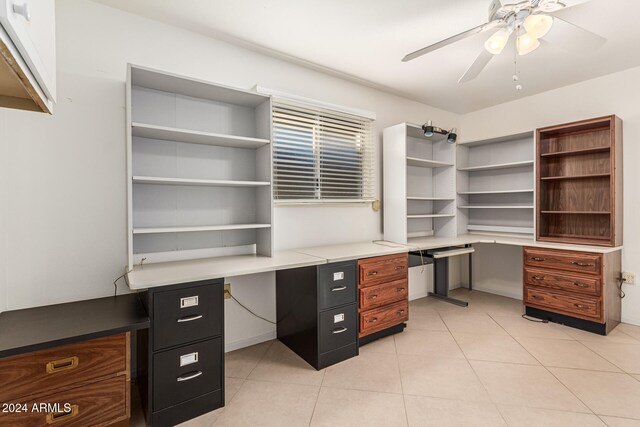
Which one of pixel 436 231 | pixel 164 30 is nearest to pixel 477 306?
pixel 436 231

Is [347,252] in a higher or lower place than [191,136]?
lower

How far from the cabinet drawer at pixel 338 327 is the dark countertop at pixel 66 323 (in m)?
1.22

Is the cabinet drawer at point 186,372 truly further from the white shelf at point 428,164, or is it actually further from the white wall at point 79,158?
the white shelf at point 428,164

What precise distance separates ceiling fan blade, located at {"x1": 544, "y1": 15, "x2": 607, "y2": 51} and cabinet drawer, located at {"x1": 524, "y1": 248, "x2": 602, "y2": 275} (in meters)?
1.87

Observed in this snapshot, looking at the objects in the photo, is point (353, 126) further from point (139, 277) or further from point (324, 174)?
point (139, 277)

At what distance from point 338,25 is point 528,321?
11.1 feet

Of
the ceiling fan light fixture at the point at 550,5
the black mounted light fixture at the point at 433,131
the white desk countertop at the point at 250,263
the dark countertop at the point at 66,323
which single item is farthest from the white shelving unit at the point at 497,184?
the dark countertop at the point at 66,323

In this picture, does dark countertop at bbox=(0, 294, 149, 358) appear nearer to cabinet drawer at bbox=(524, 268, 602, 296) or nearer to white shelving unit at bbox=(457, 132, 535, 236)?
cabinet drawer at bbox=(524, 268, 602, 296)

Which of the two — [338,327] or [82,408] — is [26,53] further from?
[338,327]

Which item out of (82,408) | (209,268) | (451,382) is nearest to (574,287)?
(451,382)

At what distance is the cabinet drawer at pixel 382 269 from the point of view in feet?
8.25

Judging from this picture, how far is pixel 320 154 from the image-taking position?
9.77 feet

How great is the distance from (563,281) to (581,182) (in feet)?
3.90

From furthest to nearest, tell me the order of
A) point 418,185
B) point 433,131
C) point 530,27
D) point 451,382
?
1. point 418,185
2. point 433,131
3. point 451,382
4. point 530,27
